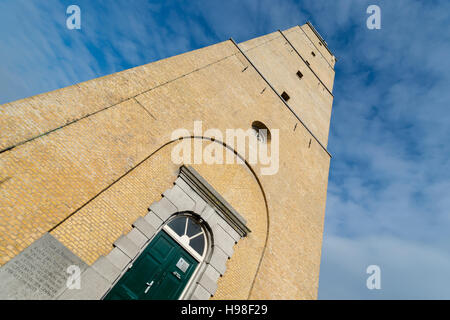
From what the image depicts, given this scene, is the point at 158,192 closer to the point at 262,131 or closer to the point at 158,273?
the point at 158,273

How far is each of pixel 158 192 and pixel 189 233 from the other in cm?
138

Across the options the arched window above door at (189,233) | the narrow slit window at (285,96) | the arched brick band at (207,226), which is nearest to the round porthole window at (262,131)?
the narrow slit window at (285,96)

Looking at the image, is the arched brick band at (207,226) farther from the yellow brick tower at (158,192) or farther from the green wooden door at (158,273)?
the green wooden door at (158,273)

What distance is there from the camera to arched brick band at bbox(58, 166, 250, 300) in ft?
16.3

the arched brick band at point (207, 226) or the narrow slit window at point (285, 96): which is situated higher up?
the narrow slit window at point (285, 96)

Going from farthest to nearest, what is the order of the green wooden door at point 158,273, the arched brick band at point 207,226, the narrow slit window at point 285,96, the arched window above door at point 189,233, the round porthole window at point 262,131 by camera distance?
the narrow slit window at point 285,96, the round porthole window at point 262,131, the arched window above door at point 189,233, the green wooden door at point 158,273, the arched brick band at point 207,226

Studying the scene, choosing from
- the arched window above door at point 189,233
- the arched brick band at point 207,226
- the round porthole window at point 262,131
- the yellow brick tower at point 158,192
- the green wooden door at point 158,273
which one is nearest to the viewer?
the yellow brick tower at point 158,192

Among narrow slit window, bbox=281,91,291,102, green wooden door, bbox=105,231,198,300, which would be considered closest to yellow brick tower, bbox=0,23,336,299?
green wooden door, bbox=105,231,198,300

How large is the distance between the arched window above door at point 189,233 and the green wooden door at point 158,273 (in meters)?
0.14

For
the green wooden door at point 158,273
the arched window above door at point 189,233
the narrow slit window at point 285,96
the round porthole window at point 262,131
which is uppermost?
the narrow slit window at point 285,96

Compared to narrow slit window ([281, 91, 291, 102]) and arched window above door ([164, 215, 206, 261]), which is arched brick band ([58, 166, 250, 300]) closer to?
arched window above door ([164, 215, 206, 261])

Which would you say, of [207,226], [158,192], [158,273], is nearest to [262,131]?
[207,226]

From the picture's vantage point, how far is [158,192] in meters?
6.44

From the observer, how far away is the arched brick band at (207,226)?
4.96 metres
